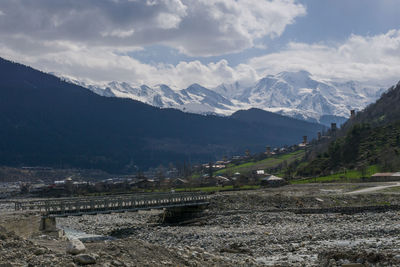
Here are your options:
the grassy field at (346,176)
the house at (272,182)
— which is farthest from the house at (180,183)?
the grassy field at (346,176)

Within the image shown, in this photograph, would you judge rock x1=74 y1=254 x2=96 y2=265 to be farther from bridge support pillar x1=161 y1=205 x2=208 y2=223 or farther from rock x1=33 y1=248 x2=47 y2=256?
bridge support pillar x1=161 y1=205 x2=208 y2=223

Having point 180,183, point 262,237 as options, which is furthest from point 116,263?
point 180,183

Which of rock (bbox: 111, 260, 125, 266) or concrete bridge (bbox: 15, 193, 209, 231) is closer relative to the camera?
rock (bbox: 111, 260, 125, 266)

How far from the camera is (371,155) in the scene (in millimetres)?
120875

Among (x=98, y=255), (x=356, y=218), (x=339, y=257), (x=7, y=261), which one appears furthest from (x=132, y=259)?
(x=356, y=218)

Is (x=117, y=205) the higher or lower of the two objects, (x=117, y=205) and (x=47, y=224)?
the higher

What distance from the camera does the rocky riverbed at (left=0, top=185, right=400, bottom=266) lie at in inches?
1012

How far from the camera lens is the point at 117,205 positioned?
66.0 m

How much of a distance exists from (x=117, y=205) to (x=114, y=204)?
14.4ft

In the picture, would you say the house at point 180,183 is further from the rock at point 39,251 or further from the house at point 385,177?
the rock at point 39,251

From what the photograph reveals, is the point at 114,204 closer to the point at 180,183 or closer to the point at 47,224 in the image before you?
the point at 47,224

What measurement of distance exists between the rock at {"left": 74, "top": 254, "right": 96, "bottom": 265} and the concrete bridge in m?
30.0

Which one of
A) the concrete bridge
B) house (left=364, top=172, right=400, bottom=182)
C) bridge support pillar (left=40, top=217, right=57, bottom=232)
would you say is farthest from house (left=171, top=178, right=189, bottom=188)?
bridge support pillar (left=40, top=217, right=57, bottom=232)

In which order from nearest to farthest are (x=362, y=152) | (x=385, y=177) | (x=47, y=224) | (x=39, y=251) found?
1. (x=39, y=251)
2. (x=47, y=224)
3. (x=385, y=177)
4. (x=362, y=152)
